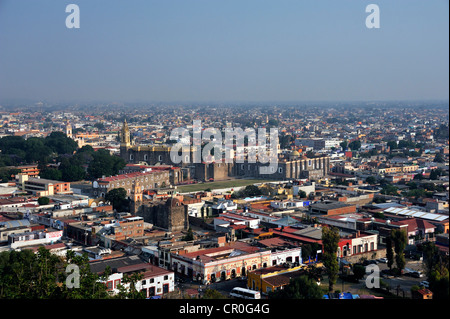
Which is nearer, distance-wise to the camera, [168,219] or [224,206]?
[168,219]

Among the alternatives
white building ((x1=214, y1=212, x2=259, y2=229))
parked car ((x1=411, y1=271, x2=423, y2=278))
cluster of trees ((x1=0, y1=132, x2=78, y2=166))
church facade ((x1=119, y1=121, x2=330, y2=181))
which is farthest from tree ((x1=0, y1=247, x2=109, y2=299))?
cluster of trees ((x1=0, y1=132, x2=78, y2=166))

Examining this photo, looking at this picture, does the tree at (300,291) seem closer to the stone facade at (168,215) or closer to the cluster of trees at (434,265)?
the cluster of trees at (434,265)

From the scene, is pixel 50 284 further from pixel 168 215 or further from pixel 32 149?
pixel 32 149

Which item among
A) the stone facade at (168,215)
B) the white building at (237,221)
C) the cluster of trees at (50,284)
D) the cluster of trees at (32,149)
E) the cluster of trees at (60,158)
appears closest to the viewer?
the cluster of trees at (50,284)

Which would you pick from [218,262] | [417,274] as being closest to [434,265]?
[417,274]

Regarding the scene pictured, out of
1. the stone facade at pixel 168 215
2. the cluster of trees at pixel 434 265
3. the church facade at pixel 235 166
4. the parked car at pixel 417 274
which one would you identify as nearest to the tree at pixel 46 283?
the cluster of trees at pixel 434 265

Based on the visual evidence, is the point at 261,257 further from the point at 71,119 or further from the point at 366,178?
the point at 71,119

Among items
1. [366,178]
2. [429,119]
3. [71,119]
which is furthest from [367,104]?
[366,178]

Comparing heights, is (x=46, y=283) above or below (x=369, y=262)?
above

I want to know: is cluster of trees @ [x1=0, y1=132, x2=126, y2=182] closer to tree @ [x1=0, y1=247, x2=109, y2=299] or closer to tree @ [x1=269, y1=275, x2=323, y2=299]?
tree @ [x1=0, y1=247, x2=109, y2=299]

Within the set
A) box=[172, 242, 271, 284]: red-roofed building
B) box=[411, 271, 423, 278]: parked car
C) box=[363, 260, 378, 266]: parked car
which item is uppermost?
box=[172, 242, 271, 284]: red-roofed building

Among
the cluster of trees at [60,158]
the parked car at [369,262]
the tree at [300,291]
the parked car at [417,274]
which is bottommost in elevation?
the parked car at [369,262]
